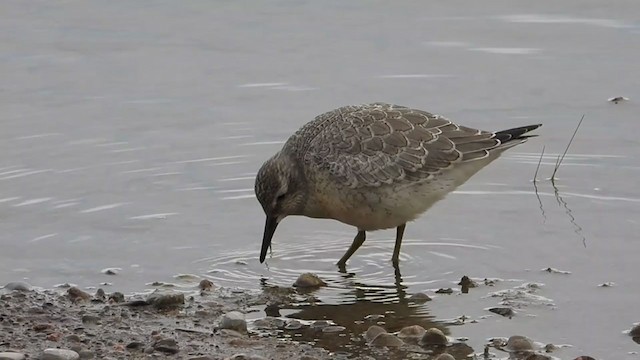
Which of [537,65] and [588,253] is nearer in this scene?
[588,253]

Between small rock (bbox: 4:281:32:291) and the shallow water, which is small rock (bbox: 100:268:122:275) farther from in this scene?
small rock (bbox: 4:281:32:291)

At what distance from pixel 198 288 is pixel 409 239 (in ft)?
6.36

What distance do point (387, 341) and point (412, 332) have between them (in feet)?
0.70

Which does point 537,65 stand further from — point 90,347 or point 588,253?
point 90,347

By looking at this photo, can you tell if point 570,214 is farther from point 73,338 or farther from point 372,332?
point 73,338

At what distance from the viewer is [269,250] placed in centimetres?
1013

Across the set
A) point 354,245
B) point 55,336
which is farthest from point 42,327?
point 354,245

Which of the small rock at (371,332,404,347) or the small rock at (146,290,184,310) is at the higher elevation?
the small rock at (146,290,184,310)

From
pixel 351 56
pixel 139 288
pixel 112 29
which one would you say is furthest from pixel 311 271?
pixel 112 29

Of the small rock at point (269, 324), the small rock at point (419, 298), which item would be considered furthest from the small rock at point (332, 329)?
the small rock at point (419, 298)

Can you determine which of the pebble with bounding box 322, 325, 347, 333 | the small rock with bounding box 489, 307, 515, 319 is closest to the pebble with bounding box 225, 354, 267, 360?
the pebble with bounding box 322, 325, 347, 333

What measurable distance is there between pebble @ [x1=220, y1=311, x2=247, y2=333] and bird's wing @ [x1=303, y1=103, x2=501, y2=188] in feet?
5.65

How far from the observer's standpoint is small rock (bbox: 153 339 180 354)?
7.91 metres

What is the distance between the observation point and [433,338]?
8.21 meters
